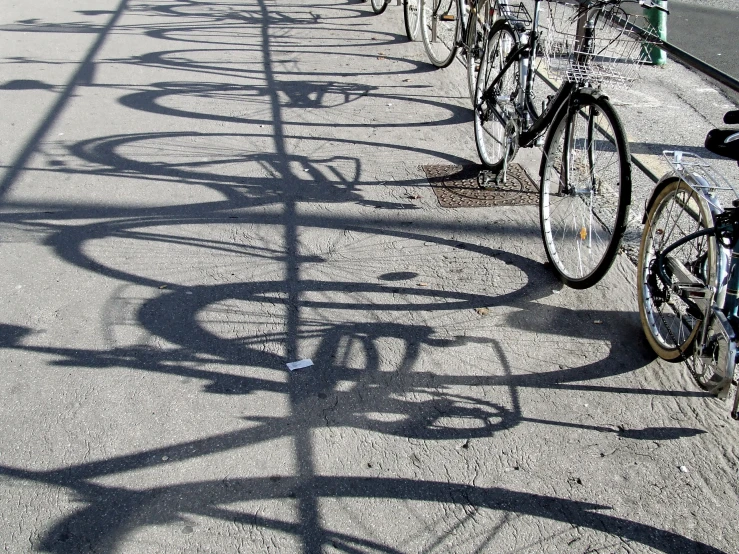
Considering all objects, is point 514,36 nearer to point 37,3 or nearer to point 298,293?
point 298,293

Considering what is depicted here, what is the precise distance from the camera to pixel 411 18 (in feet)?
29.4

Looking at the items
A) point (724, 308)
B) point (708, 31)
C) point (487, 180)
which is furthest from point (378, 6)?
point (724, 308)

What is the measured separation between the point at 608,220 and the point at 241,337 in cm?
257

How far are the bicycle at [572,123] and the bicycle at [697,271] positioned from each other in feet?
0.68

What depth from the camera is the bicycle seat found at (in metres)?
2.95

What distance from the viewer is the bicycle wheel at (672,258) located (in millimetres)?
3207

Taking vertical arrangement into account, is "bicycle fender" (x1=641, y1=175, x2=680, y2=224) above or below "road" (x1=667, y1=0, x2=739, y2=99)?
Answer: above

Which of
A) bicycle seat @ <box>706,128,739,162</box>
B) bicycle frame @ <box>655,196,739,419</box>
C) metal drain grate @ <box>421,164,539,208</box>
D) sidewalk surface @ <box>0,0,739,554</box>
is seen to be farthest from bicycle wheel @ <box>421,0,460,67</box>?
bicycle frame @ <box>655,196,739,419</box>

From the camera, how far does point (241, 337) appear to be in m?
3.77

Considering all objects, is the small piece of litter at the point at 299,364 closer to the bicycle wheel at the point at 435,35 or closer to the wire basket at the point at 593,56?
the wire basket at the point at 593,56

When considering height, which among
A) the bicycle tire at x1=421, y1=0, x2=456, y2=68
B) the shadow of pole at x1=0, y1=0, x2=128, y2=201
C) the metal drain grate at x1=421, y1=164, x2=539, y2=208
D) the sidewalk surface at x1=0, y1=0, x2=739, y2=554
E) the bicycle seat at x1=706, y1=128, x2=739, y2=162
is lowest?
the sidewalk surface at x1=0, y1=0, x2=739, y2=554

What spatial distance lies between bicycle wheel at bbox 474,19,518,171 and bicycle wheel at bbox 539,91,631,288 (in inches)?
26.2

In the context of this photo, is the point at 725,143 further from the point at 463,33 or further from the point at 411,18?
the point at 411,18

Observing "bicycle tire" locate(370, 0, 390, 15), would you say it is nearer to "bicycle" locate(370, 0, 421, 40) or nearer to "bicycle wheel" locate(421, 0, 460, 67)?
"bicycle" locate(370, 0, 421, 40)
